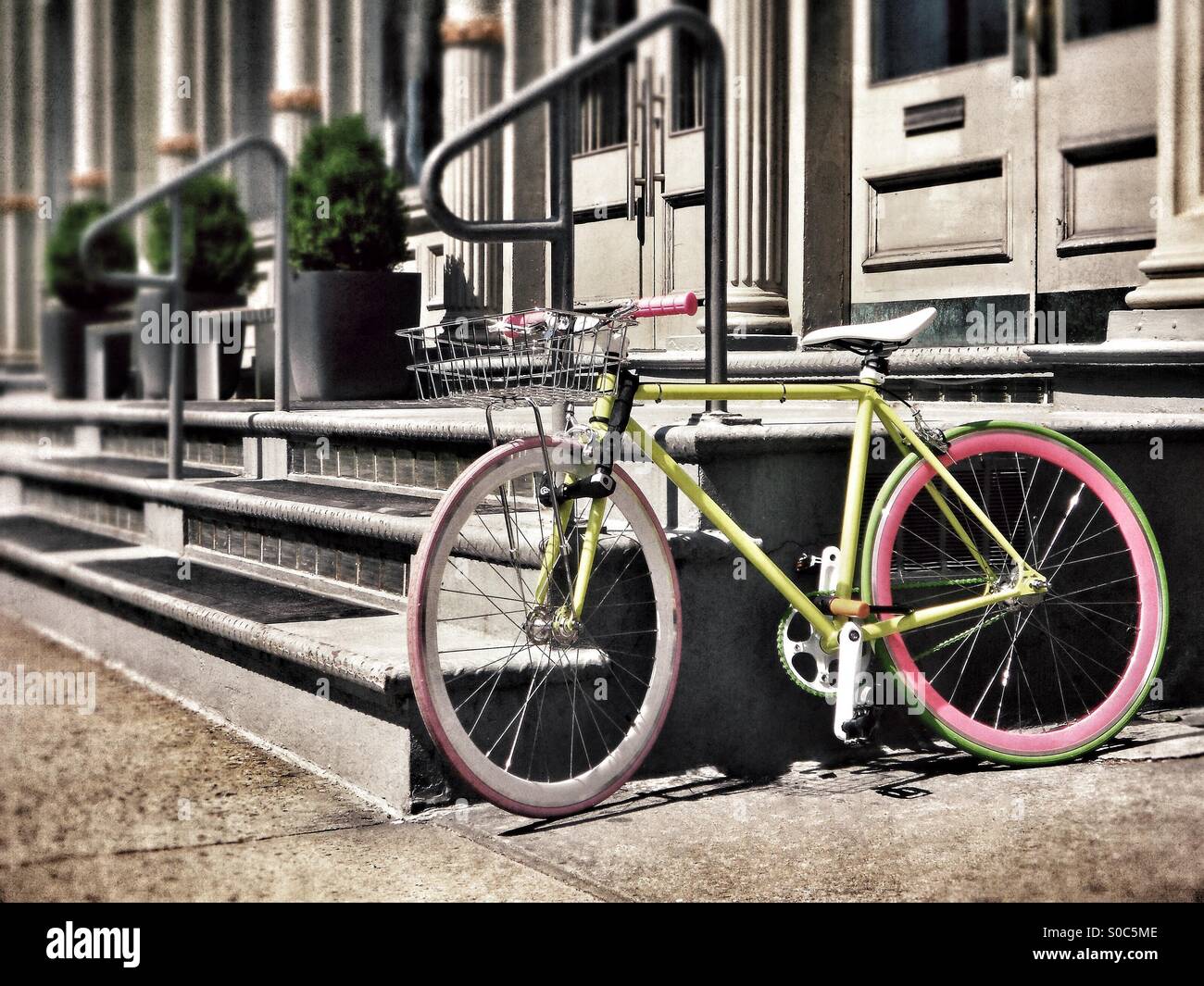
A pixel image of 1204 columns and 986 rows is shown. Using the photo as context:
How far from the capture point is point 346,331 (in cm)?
606

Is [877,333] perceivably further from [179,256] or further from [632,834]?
[179,256]

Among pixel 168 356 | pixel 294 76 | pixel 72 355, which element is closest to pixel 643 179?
pixel 294 76

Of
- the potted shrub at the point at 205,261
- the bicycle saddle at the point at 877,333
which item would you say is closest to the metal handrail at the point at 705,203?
the bicycle saddle at the point at 877,333

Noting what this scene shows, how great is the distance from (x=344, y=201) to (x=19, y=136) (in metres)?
2.04

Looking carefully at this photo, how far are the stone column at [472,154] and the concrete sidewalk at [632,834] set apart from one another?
266 cm

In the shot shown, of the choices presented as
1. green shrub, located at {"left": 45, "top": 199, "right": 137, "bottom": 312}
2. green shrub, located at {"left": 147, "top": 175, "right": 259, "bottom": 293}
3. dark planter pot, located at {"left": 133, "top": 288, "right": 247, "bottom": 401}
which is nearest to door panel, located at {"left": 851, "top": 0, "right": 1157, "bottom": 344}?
dark planter pot, located at {"left": 133, "top": 288, "right": 247, "bottom": 401}

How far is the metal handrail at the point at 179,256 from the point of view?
4473mm

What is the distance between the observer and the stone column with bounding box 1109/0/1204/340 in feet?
13.2

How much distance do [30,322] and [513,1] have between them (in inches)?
137

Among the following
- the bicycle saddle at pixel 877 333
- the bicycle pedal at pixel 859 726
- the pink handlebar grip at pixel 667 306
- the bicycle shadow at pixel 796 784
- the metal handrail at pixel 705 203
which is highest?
the metal handrail at pixel 705 203

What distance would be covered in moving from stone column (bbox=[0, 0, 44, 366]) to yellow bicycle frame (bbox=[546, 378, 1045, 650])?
78.6 inches

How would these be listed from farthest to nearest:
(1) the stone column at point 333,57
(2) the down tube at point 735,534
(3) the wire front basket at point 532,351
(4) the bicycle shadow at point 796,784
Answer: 1. (1) the stone column at point 333,57
2. (2) the down tube at point 735,534
3. (4) the bicycle shadow at point 796,784
4. (3) the wire front basket at point 532,351

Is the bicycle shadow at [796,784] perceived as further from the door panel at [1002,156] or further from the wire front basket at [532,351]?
the door panel at [1002,156]
